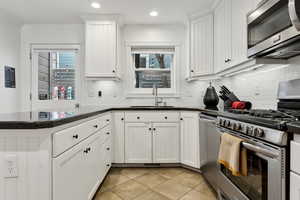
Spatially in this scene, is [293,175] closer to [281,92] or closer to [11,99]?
[281,92]

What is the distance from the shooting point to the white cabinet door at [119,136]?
266 centimetres

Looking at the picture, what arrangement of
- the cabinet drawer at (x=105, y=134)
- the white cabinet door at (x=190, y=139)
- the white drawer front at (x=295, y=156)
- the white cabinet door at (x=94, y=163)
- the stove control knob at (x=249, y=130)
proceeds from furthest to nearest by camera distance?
the white cabinet door at (x=190, y=139) < the cabinet drawer at (x=105, y=134) < the white cabinet door at (x=94, y=163) < the stove control knob at (x=249, y=130) < the white drawer front at (x=295, y=156)

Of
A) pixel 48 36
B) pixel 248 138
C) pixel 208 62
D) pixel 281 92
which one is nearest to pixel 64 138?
pixel 248 138

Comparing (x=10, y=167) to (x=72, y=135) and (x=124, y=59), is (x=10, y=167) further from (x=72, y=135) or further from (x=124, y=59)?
(x=124, y=59)

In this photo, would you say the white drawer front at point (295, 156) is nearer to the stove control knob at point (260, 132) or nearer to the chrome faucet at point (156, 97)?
the stove control knob at point (260, 132)

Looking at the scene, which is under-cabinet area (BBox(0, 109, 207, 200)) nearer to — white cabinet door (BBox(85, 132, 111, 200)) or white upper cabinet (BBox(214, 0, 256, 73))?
white cabinet door (BBox(85, 132, 111, 200))

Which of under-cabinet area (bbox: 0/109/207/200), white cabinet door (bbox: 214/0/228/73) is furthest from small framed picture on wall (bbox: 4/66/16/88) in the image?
white cabinet door (bbox: 214/0/228/73)

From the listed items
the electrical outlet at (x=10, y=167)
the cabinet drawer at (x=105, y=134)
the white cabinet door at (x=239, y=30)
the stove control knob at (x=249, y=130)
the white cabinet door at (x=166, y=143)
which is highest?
the white cabinet door at (x=239, y=30)

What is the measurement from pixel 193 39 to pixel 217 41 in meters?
0.45

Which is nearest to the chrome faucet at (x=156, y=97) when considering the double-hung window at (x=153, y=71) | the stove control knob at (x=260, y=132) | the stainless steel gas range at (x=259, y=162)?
the double-hung window at (x=153, y=71)

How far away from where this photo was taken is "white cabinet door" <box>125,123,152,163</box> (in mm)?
2656

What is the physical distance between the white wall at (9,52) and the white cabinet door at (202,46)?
311cm

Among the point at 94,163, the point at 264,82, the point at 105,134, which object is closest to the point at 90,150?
the point at 94,163

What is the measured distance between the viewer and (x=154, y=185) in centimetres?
214
